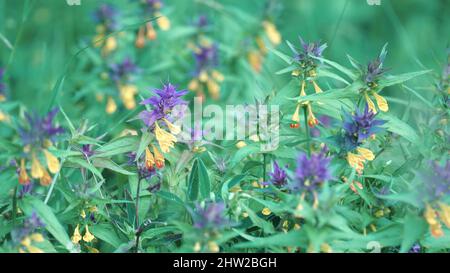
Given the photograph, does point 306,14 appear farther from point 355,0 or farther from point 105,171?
point 105,171

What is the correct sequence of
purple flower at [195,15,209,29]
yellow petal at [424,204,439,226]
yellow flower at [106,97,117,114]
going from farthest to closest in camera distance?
purple flower at [195,15,209,29] → yellow flower at [106,97,117,114] → yellow petal at [424,204,439,226]

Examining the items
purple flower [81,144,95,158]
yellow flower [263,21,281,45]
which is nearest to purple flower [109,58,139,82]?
yellow flower [263,21,281,45]

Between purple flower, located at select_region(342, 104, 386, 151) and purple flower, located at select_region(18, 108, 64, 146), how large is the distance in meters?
0.66

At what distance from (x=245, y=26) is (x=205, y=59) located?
0.57m

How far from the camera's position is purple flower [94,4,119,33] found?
336cm

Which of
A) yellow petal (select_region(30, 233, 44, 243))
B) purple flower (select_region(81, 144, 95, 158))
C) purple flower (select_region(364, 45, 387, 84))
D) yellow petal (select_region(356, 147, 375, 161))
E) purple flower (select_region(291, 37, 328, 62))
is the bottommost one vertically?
yellow petal (select_region(30, 233, 44, 243))

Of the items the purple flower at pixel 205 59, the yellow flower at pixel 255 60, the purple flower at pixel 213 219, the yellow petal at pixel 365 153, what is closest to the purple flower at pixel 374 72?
the yellow petal at pixel 365 153

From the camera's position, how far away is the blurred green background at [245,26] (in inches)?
147

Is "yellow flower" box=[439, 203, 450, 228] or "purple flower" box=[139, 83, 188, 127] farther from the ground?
"purple flower" box=[139, 83, 188, 127]

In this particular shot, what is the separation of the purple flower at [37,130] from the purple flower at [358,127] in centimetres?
66

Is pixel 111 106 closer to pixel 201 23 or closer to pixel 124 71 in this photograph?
pixel 124 71

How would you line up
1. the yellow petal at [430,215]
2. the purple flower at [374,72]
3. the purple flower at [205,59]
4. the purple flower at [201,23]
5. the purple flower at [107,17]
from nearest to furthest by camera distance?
the yellow petal at [430,215] < the purple flower at [374,72] < the purple flower at [205,59] < the purple flower at [107,17] < the purple flower at [201,23]

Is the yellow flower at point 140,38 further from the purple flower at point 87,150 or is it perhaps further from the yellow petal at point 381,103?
the yellow petal at point 381,103

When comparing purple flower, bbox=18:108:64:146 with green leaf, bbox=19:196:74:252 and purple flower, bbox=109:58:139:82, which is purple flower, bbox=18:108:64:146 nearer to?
green leaf, bbox=19:196:74:252
